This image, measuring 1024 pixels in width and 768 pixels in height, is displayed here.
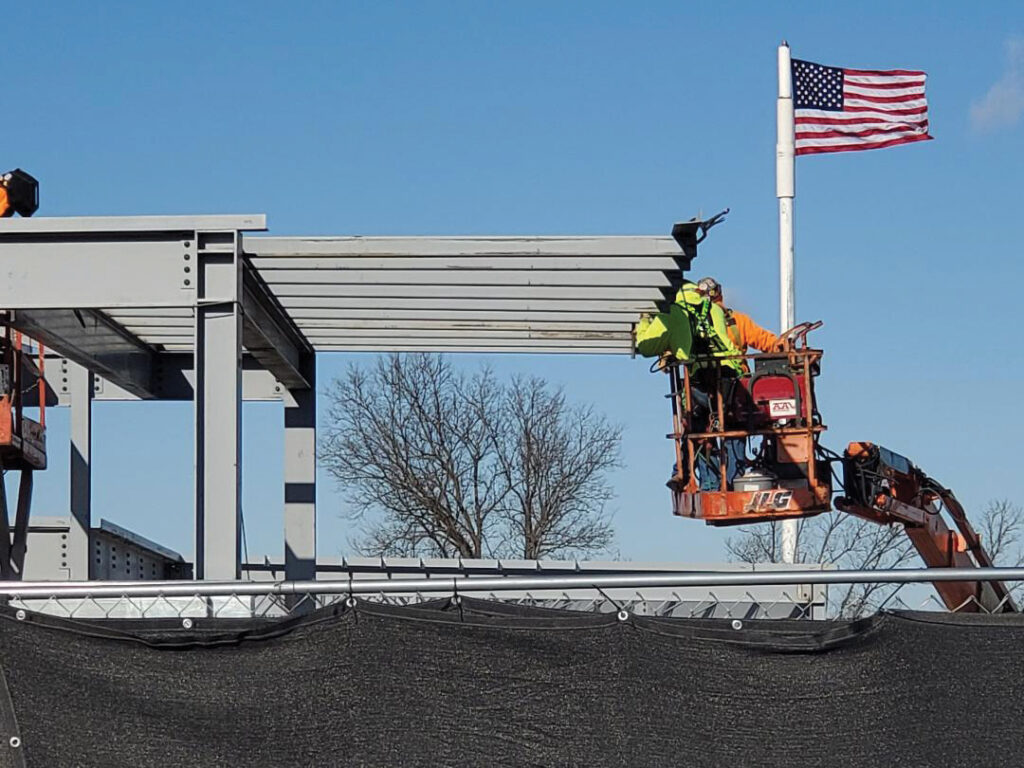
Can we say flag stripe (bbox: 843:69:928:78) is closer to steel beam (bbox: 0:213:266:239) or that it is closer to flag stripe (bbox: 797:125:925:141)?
flag stripe (bbox: 797:125:925:141)

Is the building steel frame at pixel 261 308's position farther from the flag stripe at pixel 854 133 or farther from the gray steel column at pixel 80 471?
the flag stripe at pixel 854 133

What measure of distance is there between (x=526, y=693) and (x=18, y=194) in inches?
321

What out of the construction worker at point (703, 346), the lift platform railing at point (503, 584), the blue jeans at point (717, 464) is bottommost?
the lift platform railing at point (503, 584)

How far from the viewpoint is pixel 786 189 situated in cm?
2225

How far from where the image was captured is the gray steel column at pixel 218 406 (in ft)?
33.3

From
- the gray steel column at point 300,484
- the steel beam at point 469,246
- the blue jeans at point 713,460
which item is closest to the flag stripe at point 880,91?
the blue jeans at point 713,460

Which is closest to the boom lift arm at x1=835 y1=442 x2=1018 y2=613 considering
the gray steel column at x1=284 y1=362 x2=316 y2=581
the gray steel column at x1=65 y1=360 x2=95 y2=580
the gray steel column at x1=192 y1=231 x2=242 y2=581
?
the gray steel column at x1=284 y1=362 x2=316 y2=581

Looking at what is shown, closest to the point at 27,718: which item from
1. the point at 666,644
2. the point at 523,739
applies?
the point at 523,739

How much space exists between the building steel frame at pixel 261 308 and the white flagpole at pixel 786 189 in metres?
6.77

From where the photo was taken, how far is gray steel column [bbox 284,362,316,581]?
623 inches

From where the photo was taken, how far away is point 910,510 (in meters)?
14.4

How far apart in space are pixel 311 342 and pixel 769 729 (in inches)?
436

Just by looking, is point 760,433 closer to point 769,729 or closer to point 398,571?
point 398,571

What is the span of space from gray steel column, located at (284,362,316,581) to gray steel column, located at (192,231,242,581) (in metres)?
5.47
